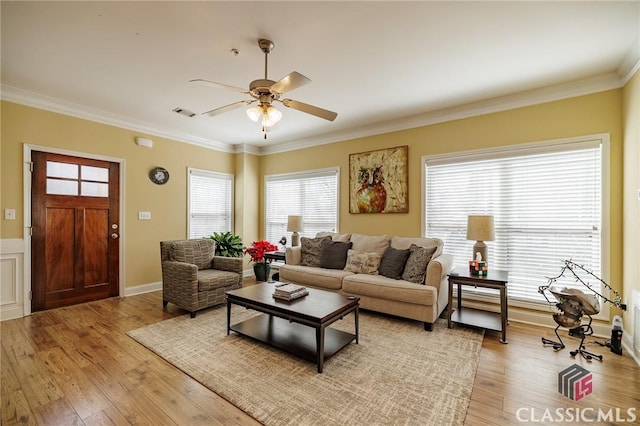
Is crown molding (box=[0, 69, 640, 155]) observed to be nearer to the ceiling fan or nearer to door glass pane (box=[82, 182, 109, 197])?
door glass pane (box=[82, 182, 109, 197])

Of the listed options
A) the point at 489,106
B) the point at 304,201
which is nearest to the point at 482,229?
the point at 489,106

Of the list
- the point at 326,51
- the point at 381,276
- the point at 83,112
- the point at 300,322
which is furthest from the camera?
the point at 83,112

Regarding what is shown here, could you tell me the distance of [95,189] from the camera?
4152 mm

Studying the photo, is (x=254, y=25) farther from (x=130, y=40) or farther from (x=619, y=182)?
(x=619, y=182)

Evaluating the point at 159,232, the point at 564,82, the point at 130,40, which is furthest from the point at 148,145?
the point at 564,82

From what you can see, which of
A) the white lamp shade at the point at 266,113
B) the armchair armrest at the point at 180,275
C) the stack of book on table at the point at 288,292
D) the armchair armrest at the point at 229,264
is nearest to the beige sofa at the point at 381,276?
the armchair armrest at the point at 229,264

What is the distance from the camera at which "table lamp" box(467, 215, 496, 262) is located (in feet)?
10.6

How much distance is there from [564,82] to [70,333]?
603 cm

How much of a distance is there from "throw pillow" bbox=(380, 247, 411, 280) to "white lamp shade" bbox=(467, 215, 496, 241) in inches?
31.2

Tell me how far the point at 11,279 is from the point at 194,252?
6.79ft

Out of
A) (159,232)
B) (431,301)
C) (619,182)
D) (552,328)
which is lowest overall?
(552,328)

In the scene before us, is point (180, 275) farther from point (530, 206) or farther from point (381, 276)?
point (530, 206)

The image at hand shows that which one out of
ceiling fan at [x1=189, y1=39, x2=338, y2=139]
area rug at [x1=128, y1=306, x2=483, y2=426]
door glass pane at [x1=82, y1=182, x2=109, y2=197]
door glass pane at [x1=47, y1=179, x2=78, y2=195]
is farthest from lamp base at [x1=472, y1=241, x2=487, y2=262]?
door glass pane at [x1=47, y1=179, x2=78, y2=195]

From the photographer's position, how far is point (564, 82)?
3.13 m
